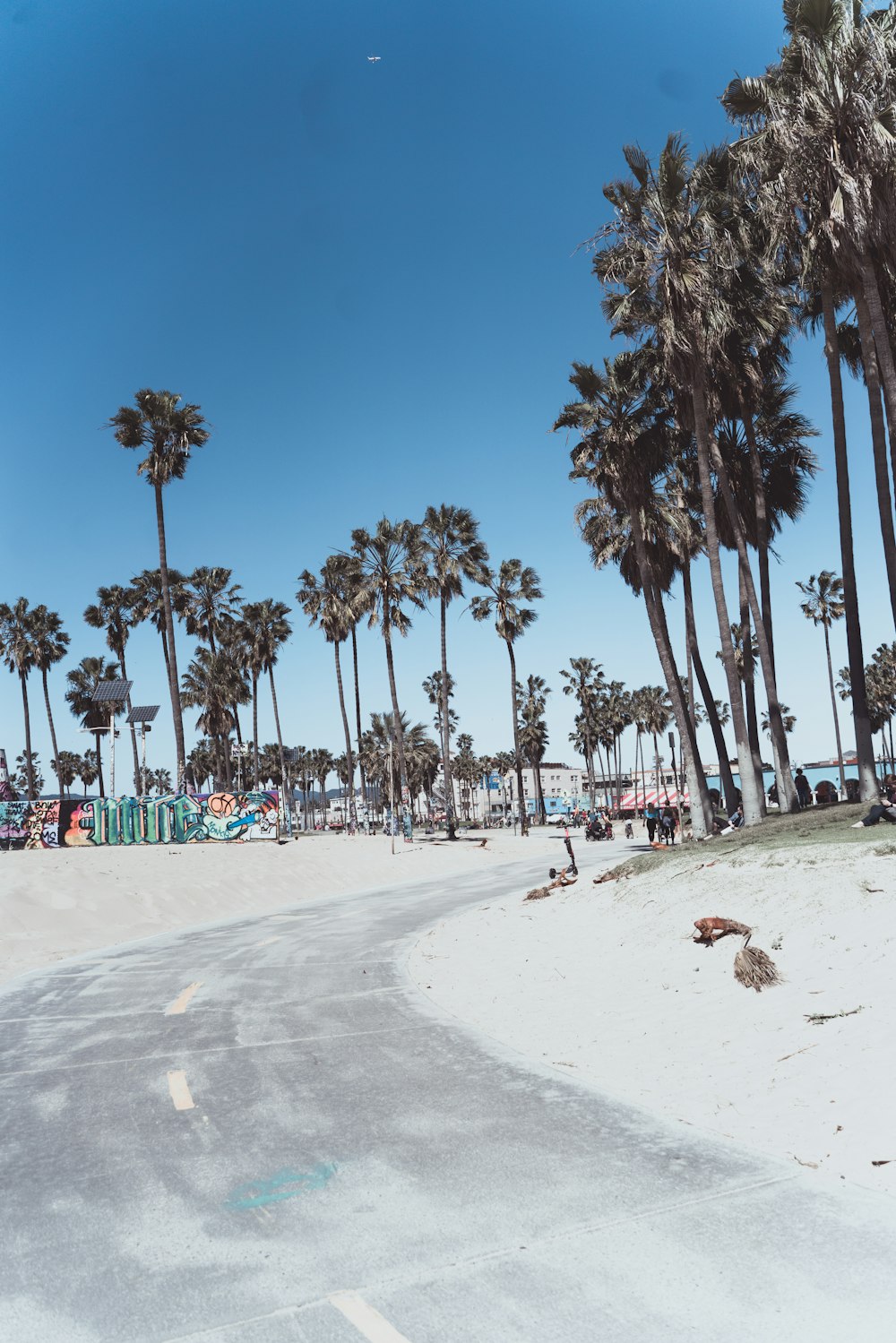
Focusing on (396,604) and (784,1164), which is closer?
(784,1164)

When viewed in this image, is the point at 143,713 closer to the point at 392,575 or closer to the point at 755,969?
the point at 392,575

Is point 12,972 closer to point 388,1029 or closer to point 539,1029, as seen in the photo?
point 388,1029

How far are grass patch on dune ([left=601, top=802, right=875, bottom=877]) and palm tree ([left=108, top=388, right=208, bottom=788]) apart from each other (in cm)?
2603

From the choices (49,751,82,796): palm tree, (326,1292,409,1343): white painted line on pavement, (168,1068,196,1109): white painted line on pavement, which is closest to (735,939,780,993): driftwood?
(168,1068,196,1109): white painted line on pavement

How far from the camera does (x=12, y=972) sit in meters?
16.8

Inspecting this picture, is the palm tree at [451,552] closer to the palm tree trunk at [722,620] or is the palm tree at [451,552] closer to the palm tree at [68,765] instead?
the palm tree trunk at [722,620]

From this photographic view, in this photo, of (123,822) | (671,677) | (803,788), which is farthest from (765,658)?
(123,822)

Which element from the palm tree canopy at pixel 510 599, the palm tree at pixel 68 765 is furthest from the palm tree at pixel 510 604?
the palm tree at pixel 68 765

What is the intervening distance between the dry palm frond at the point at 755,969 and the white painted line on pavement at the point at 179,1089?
18.1ft

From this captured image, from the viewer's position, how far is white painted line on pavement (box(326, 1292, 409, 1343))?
12.1 feet

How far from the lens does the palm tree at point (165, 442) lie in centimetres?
4106

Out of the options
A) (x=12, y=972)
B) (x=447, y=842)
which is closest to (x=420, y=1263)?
(x=12, y=972)

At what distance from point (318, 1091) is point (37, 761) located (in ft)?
489

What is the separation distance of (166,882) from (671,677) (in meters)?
17.3
